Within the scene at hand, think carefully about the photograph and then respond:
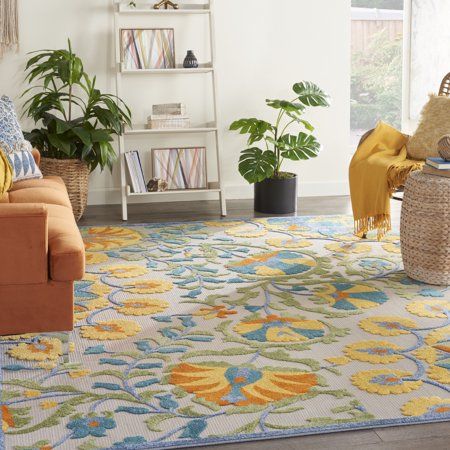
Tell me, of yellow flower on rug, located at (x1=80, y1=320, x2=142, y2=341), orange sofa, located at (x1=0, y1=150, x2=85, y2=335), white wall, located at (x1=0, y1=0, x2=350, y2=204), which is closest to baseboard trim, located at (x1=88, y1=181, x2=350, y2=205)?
white wall, located at (x1=0, y1=0, x2=350, y2=204)

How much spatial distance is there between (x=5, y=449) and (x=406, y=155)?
3.10m

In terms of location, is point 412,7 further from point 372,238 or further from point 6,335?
point 6,335

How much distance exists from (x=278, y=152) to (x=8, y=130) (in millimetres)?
2048

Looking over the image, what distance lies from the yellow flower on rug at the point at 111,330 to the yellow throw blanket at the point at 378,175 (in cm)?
177

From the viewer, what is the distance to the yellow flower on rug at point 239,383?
2.65 meters

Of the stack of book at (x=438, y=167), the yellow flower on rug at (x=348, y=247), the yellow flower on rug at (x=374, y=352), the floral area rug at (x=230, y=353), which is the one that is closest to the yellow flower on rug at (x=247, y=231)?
the floral area rug at (x=230, y=353)

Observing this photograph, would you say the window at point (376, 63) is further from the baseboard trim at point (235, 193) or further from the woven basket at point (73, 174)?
the woven basket at point (73, 174)

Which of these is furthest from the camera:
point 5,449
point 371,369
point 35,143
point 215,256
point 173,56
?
point 173,56

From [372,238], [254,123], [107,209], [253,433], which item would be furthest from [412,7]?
[253,433]

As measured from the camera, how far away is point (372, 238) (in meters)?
4.79

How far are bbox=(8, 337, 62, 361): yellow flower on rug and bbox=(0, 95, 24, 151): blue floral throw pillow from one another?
1.40m

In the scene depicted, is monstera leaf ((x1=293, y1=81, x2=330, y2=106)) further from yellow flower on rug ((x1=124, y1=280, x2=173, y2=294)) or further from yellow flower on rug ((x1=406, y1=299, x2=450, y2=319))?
yellow flower on rug ((x1=406, y1=299, x2=450, y2=319))

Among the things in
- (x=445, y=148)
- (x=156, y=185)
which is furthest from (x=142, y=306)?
(x=156, y=185)

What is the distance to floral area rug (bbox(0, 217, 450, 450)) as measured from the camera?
2.48 meters
